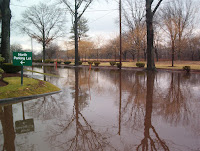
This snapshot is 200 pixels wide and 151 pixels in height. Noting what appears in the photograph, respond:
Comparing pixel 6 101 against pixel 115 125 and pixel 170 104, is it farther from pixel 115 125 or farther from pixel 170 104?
pixel 170 104

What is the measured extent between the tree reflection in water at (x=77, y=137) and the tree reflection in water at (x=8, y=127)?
2.60 feet

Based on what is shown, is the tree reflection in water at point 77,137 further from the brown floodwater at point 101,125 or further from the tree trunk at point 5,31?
the tree trunk at point 5,31

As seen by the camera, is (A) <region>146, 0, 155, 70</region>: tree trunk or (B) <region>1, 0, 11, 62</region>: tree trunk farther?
(A) <region>146, 0, 155, 70</region>: tree trunk

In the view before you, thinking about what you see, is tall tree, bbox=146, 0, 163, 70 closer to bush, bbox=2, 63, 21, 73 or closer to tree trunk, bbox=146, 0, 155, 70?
tree trunk, bbox=146, 0, 155, 70

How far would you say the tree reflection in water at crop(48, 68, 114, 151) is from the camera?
11.4 feet

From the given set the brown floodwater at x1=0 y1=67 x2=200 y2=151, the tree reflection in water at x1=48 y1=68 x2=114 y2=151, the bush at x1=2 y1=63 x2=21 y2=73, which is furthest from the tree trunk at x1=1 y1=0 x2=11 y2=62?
the tree reflection in water at x1=48 y1=68 x2=114 y2=151

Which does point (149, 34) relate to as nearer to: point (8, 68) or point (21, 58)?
point (8, 68)

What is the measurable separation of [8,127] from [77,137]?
1.95m

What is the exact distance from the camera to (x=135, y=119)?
4965 mm

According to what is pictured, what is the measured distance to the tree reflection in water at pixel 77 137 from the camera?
3.47 metres

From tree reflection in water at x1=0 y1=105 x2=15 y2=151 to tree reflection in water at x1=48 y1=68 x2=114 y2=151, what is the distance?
793 millimetres

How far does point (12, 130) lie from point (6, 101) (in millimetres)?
3223

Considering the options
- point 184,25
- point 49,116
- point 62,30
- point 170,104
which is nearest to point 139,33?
point 184,25

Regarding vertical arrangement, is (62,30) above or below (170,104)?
above
